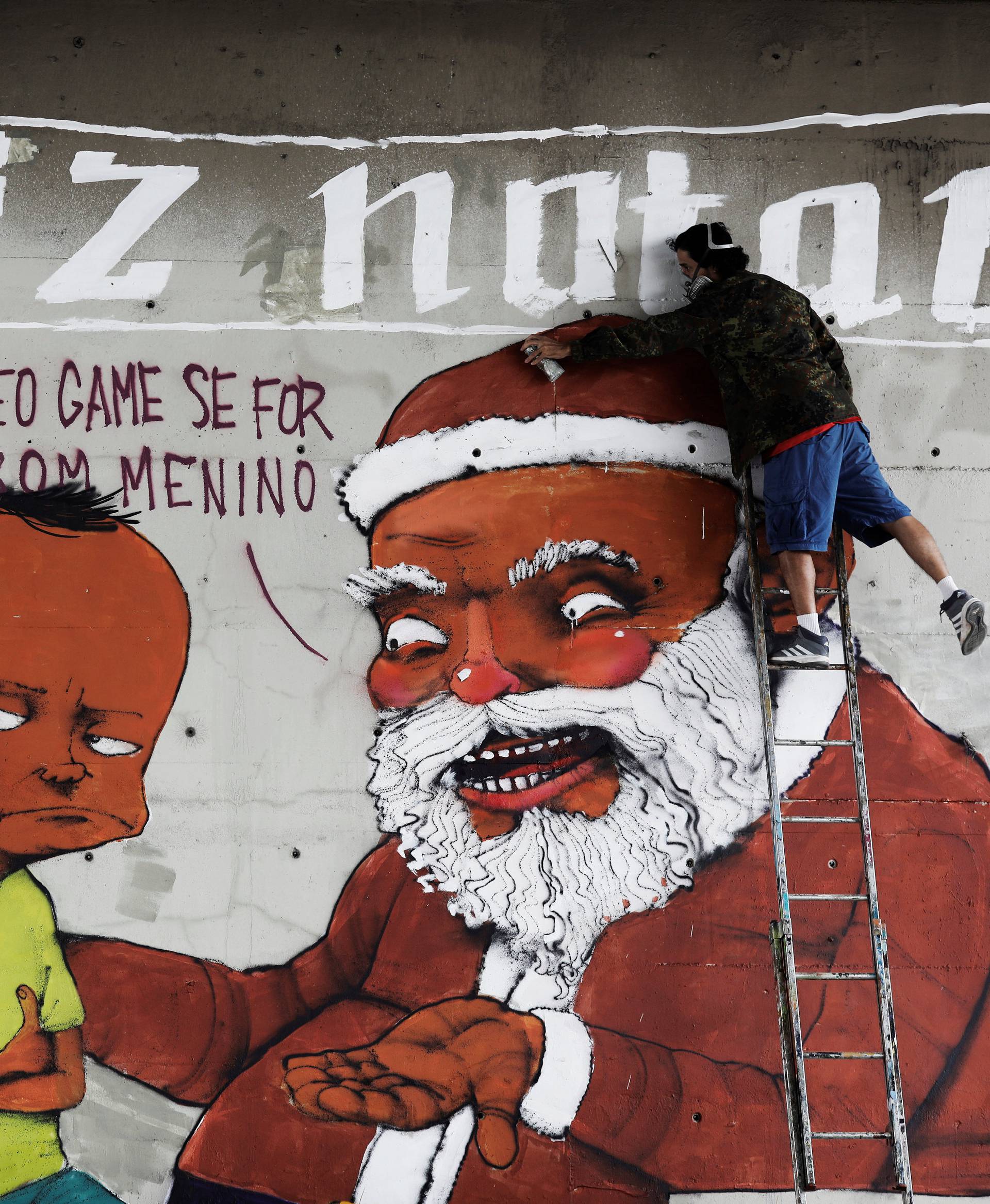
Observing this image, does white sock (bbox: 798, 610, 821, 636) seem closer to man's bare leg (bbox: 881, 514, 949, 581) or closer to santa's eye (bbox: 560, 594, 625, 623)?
man's bare leg (bbox: 881, 514, 949, 581)

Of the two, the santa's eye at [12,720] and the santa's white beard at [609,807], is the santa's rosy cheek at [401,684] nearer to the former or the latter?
the santa's white beard at [609,807]

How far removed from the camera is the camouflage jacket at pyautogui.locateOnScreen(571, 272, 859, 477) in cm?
359

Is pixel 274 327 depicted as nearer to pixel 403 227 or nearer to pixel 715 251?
pixel 403 227

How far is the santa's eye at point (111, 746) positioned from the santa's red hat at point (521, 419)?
132cm

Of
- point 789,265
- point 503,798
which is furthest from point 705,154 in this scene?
point 503,798

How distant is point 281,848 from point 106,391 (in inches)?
81.3

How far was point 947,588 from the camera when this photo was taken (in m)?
3.63

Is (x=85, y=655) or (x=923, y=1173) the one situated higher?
(x=85, y=655)

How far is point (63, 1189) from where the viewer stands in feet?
12.3

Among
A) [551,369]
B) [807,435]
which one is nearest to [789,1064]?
[807,435]

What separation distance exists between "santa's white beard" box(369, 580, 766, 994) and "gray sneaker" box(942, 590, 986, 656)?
2.56 ft

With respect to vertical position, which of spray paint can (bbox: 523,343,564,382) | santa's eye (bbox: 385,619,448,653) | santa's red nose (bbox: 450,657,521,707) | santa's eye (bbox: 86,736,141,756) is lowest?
santa's eye (bbox: 86,736,141,756)

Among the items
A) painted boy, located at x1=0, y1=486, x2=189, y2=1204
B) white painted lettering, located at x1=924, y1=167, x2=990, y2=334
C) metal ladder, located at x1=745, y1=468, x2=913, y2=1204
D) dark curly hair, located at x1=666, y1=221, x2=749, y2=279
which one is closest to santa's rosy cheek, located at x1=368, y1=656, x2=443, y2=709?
painted boy, located at x1=0, y1=486, x2=189, y2=1204

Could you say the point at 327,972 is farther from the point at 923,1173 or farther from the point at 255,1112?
the point at 923,1173
